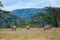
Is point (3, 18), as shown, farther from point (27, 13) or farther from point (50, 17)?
point (27, 13)

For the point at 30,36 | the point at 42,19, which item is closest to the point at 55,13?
the point at 42,19

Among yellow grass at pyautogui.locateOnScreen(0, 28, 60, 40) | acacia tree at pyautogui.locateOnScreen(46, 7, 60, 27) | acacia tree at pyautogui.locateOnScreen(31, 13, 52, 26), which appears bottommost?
acacia tree at pyautogui.locateOnScreen(31, 13, 52, 26)

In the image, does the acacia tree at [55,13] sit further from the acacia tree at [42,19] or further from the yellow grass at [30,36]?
the yellow grass at [30,36]

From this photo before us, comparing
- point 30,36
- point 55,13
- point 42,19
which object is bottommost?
point 42,19

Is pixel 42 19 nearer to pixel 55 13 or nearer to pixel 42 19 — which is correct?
pixel 42 19

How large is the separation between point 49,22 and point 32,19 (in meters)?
6.30

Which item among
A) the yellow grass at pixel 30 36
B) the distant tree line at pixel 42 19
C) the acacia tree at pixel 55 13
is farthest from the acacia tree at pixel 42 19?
the yellow grass at pixel 30 36

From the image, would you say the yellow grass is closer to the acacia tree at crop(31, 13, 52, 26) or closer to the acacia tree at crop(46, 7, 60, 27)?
the acacia tree at crop(46, 7, 60, 27)

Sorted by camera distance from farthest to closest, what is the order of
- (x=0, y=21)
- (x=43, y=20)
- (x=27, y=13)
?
(x=27, y=13) < (x=43, y=20) < (x=0, y=21)

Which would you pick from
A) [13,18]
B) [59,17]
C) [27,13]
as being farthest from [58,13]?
[27,13]

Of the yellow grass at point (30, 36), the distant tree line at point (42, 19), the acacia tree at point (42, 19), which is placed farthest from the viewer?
the acacia tree at point (42, 19)

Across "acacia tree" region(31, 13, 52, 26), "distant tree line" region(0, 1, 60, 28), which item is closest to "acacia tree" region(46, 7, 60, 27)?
"distant tree line" region(0, 1, 60, 28)

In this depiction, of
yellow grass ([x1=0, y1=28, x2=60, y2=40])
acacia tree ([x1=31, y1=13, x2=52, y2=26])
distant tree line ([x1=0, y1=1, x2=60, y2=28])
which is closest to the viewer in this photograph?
yellow grass ([x1=0, y1=28, x2=60, y2=40])

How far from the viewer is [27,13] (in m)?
86.5
